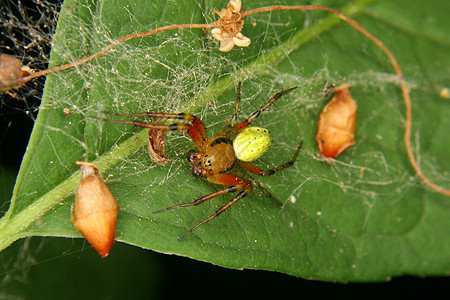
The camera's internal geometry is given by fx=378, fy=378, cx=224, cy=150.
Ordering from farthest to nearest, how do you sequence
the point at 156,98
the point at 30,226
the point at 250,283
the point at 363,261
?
the point at 250,283 < the point at 363,261 < the point at 156,98 < the point at 30,226

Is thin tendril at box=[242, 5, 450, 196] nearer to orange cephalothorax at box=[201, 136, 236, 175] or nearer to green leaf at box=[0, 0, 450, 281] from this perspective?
green leaf at box=[0, 0, 450, 281]

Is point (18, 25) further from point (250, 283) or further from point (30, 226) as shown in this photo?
point (250, 283)

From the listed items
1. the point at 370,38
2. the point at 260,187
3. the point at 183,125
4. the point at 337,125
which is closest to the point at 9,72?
the point at 183,125

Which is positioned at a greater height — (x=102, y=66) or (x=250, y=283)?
(x=102, y=66)

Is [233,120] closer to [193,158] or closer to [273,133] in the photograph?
[273,133]

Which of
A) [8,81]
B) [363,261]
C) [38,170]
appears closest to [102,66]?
[8,81]

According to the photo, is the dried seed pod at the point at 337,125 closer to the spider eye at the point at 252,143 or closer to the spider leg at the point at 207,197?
the spider eye at the point at 252,143
